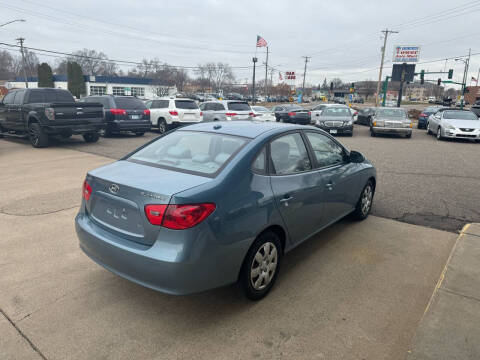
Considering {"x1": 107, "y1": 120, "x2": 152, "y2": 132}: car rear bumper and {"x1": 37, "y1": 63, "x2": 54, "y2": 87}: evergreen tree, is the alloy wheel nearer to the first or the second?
{"x1": 107, "y1": 120, "x2": 152, "y2": 132}: car rear bumper

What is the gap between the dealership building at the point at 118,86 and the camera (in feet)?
207

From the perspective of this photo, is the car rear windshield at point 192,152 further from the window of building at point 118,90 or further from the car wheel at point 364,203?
the window of building at point 118,90

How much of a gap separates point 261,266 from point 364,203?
2738 mm

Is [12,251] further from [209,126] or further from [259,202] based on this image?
[259,202]

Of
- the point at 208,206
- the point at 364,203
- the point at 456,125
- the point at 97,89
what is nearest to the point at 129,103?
the point at 364,203

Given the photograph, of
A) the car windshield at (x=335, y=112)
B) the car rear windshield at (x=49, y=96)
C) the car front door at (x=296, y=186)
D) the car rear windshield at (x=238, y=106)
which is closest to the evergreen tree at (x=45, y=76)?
the car rear windshield at (x=238, y=106)

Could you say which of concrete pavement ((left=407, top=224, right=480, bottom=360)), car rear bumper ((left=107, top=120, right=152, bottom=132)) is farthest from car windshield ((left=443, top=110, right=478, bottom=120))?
concrete pavement ((left=407, top=224, right=480, bottom=360))

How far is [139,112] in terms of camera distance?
1446 centimetres

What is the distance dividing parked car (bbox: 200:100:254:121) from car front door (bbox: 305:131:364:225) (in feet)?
40.0

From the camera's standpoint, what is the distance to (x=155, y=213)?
2568 millimetres

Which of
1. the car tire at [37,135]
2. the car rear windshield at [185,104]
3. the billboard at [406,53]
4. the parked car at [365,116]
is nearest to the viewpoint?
the car tire at [37,135]

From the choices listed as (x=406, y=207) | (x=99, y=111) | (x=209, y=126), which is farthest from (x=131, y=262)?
(x=99, y=111)

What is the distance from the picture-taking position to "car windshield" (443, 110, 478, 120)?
1650cm

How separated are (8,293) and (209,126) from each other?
101 inches
